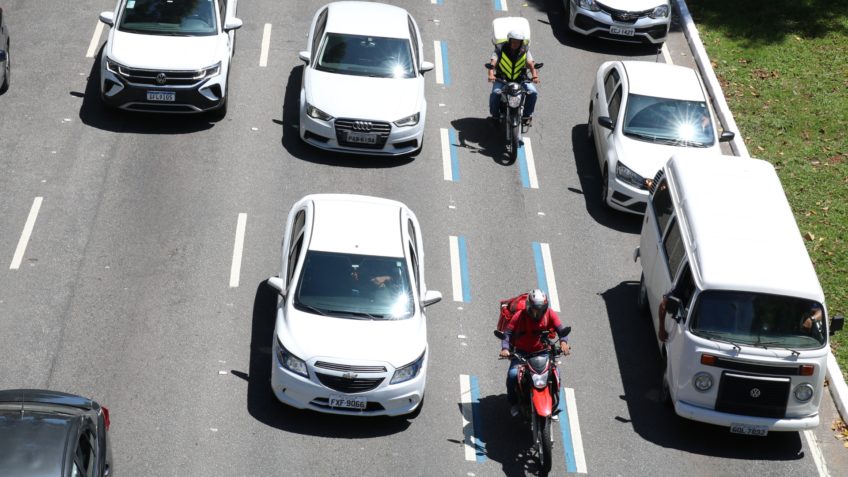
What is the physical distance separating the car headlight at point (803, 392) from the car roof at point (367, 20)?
9.80 m

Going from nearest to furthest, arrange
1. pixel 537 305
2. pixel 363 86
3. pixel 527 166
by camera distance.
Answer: pixel 537 305 → pixel 363 86 → pixel 527 166

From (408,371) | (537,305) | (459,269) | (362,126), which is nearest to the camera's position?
(537,305)

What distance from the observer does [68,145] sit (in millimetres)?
20453

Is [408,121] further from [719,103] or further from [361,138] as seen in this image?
[719,103]

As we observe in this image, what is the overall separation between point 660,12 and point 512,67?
198 inches

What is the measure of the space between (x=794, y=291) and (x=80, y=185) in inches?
415

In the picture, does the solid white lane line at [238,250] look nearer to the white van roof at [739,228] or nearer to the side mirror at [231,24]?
the side mirror at [231,24]

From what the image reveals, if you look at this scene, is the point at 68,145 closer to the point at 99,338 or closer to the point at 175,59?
the point at 175,59

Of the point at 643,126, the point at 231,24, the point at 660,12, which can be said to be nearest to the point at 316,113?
the point at 231,24

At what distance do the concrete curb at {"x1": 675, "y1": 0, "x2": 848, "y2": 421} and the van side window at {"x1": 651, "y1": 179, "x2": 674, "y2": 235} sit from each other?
9.47 ft

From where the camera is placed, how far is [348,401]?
14711mm

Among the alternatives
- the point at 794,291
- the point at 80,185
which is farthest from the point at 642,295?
the point at 80,185

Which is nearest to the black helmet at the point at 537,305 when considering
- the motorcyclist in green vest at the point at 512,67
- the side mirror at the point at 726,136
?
the side mirror at the point at 726,136

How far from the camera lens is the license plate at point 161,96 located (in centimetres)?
2069
